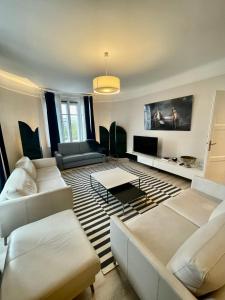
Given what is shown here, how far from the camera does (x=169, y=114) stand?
3.69 meters

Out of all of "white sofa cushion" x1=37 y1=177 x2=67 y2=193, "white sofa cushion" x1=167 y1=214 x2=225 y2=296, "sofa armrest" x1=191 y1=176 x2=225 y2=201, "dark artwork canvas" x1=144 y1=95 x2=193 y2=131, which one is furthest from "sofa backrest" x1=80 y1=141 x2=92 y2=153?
"white sofa cushion" x1=167 y1=214 x2=225 y2=296

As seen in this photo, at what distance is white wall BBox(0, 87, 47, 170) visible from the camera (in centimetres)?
304

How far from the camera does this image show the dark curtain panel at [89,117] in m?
5.22

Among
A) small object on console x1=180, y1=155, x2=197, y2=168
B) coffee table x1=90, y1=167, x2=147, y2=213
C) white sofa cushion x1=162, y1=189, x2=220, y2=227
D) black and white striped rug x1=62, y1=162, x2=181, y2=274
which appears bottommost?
black and white striped rug x1=62, y1=162, x2=181, y2=274

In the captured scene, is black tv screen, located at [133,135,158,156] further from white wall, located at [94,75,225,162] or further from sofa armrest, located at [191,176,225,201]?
sofa armrest, located at [191,176,225,201]

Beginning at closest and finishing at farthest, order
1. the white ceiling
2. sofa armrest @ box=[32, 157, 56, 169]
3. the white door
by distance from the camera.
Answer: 1. the white ceiling
2. the white door
3. sofa armrest @ box=[32, 157, 56, 169]

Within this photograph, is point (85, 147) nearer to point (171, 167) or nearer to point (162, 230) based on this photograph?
point (171, 167)

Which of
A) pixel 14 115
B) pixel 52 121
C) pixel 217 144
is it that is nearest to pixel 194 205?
pixel 217 144

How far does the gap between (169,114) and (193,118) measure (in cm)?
63

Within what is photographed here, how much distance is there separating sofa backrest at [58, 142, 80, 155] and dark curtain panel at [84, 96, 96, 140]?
730 mm

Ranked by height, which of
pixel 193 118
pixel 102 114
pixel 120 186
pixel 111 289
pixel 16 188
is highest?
pixel 102 114

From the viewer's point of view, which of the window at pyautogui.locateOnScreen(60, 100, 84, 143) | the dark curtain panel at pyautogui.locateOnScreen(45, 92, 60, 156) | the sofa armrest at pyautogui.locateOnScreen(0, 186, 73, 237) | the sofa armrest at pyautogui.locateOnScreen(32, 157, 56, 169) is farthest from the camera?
the window at pyautogui.locateOnScreen(60, 100, 84, 143)

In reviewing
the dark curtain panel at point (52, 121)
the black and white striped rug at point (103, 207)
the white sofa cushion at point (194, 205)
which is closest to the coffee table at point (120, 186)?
the black and white striped rug at point (103, 207)

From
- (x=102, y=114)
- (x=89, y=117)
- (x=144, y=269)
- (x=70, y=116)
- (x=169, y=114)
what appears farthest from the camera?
(x=102, y=114)
